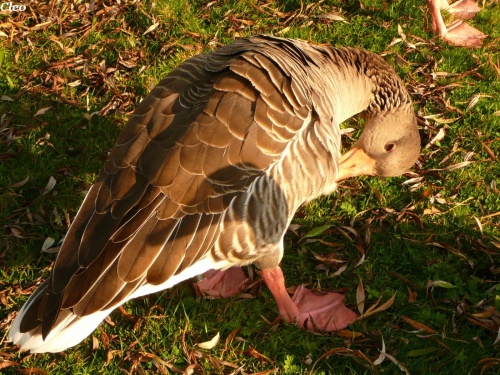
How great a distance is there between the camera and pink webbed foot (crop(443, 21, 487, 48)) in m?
5.45

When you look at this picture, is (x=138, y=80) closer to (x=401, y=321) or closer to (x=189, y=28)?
(x=189, y=28)

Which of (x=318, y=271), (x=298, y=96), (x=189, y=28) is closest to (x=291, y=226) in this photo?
(x=318, y=271)

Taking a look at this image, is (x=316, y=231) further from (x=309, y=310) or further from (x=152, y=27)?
(x=152, y=27)

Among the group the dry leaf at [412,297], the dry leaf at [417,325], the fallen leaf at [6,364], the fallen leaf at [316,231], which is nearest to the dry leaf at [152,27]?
the fallen leaf at [316,231]

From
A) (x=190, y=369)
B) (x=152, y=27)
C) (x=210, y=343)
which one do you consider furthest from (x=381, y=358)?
(x=152, y=27)

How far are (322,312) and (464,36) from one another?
3459mm

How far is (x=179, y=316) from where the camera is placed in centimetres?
362

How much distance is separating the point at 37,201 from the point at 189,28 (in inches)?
93.9

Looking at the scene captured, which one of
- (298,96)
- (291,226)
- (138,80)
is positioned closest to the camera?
(298,96)

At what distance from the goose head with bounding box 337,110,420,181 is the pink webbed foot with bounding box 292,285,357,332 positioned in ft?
2.76

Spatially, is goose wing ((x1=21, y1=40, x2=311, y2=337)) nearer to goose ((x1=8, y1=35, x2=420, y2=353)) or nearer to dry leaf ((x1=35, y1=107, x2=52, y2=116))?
goose ((x1=8, y1=35, x2=420, y2=353))

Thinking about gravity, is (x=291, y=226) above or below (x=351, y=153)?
below

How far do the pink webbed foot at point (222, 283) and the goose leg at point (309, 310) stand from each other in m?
0.33

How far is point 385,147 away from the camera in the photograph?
388cm
